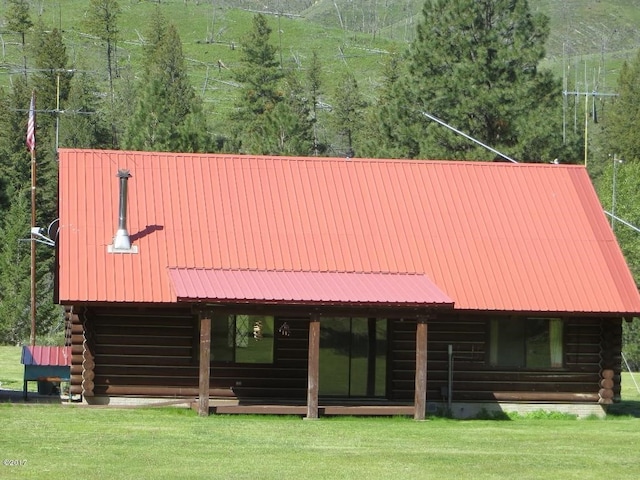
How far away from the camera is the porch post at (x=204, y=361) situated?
24016 mm

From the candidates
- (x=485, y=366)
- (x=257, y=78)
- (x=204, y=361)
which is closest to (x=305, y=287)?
(x=204, y=361)

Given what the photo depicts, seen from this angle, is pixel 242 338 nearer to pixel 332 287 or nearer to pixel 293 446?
pixel 332 287

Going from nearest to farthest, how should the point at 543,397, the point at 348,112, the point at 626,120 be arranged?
the point at 543,397 < the point at 626,120 < the point at 348,112

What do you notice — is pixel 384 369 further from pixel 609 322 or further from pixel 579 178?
pixel 579 178

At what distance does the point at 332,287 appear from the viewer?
82.2 feet

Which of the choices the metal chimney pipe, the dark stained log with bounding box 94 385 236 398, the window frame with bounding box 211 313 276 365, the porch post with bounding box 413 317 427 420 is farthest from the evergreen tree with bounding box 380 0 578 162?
the dark stained log with bounding box 94 385 236 398

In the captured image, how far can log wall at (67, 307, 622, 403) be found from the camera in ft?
83.9

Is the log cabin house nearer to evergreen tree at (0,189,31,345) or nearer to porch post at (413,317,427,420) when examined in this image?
porch post at (413,317,427,420)

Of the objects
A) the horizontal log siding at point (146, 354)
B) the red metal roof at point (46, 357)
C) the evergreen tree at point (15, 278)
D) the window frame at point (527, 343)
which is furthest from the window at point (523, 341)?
the evergreen tree at point (15, 278)

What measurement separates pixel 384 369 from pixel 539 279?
11.5 feet

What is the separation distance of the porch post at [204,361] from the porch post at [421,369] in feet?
12.5

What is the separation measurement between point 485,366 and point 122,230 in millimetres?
7514

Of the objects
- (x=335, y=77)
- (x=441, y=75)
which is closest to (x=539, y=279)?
(x=441, y=75)

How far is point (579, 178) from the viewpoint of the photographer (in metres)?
29.7
